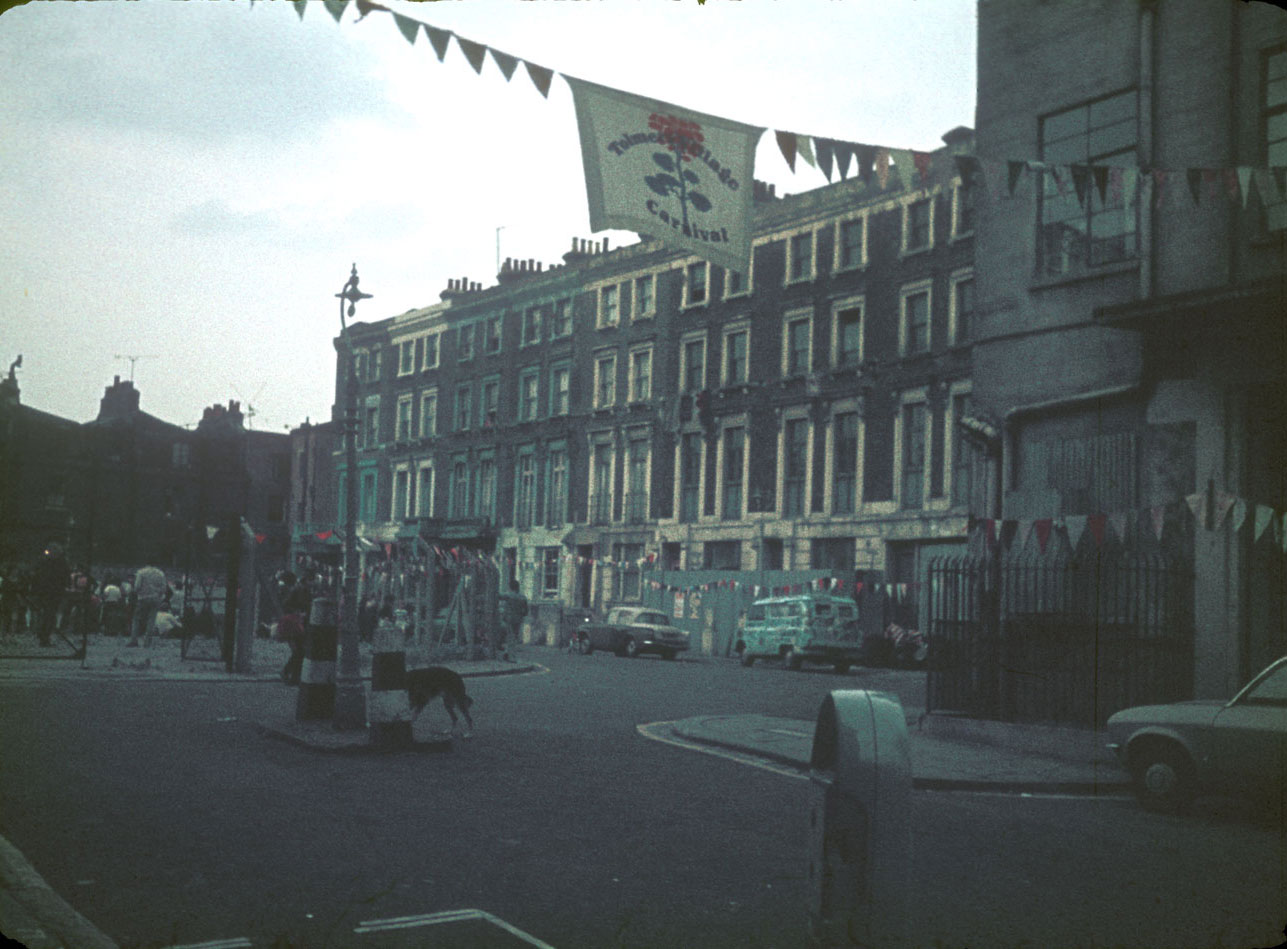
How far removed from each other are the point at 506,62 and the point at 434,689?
6.24 m

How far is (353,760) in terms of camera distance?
11.2 meters

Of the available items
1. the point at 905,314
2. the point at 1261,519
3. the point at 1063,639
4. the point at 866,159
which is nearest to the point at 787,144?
the point at 866,159

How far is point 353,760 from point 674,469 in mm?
35658

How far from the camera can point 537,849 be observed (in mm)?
7395

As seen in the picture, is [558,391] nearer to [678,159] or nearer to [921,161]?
[921,161]

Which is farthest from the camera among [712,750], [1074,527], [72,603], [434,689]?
[72,603]

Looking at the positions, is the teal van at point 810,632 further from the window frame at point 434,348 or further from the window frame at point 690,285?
the window frame at point 434,348

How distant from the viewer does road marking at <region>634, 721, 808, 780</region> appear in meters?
11.9

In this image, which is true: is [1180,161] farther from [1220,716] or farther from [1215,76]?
[1220,716]

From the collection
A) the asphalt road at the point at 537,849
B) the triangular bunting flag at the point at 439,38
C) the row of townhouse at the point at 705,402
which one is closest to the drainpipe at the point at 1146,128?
the asphalt road at the point at 537,849

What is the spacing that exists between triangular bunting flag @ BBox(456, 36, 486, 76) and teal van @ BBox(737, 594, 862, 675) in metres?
25.9

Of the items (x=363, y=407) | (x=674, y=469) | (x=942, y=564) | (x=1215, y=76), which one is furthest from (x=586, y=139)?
(x=363, y=407)

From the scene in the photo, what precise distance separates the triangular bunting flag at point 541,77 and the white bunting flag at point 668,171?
0.38 meters

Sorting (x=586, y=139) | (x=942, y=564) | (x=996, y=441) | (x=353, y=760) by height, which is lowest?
(x=353, y=760)
